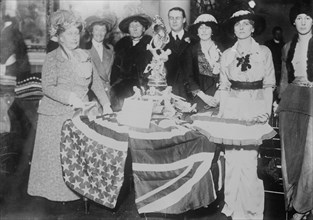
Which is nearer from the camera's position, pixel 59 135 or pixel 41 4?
pixel 59 135

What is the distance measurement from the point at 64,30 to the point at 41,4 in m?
3.15

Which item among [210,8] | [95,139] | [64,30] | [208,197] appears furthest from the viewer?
[210,8]

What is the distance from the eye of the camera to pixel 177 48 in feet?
12.9

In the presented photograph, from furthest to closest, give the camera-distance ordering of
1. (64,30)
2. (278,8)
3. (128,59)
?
(278,8) → (128,59) → (64,30)

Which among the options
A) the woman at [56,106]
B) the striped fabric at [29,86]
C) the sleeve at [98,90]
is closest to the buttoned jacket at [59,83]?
the woman at [56,106]

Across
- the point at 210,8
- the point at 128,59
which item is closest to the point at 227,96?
→ the point at 128,59

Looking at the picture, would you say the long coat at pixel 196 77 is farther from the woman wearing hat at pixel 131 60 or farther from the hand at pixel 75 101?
the hand at pixel 75 101

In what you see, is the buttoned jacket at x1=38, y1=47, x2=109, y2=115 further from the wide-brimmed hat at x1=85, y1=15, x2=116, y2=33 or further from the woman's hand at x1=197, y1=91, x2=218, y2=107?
the woman's hand at x1=197, y1=91, x2=218, y2=107

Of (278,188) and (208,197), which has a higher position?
(208,197)

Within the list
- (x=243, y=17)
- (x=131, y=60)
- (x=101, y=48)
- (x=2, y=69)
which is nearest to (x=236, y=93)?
(x=243, y=17)

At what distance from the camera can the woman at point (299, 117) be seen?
3057 mm

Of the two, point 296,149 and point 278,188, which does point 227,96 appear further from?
point 278,188

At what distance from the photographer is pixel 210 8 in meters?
5.02

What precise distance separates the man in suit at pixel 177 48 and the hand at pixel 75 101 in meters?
1.02
